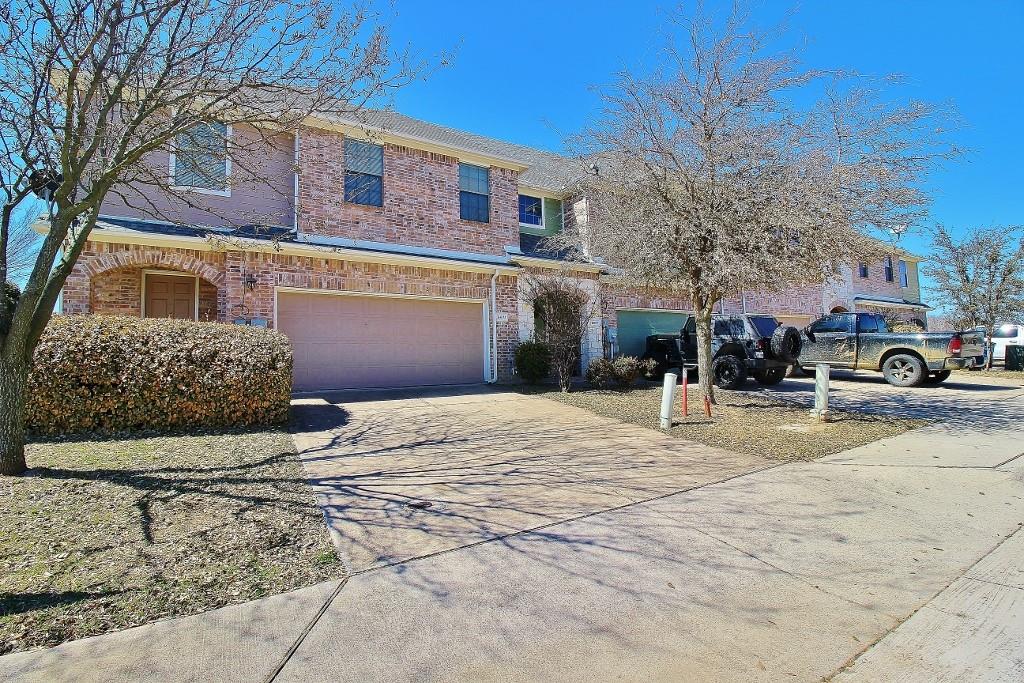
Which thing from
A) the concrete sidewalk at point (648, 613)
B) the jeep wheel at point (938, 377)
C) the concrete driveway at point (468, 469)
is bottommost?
the concrete sidewalk at point (648, 613)

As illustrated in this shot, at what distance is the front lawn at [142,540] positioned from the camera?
2.74 metres

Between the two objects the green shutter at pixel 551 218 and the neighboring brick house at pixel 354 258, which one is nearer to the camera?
the neighboring brick house at pixel 354 258

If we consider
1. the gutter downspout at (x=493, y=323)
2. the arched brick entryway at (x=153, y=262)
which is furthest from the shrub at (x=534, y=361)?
the arched brick entryway at (x=153, y=262)

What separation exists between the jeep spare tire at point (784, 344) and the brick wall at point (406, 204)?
22.5 ft

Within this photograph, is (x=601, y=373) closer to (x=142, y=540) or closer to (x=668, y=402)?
(x=668, y=402)

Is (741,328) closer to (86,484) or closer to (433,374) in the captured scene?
(433,374)

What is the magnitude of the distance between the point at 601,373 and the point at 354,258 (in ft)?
19.6

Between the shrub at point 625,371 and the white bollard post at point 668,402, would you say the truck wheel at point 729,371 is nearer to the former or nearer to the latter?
the shrub at point 625,371

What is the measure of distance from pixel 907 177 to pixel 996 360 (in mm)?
17470

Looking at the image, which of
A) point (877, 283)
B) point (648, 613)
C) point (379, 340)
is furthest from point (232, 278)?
point (877, 283)

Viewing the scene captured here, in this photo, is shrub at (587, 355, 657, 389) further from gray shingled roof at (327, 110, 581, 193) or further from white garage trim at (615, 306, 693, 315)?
gray shingled roof at (327, 110, 581, 193)

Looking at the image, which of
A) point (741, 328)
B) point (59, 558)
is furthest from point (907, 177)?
point (59, 558)

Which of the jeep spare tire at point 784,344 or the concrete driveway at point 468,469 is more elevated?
the jeep spare tire at point 784,344

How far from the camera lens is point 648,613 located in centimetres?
281
